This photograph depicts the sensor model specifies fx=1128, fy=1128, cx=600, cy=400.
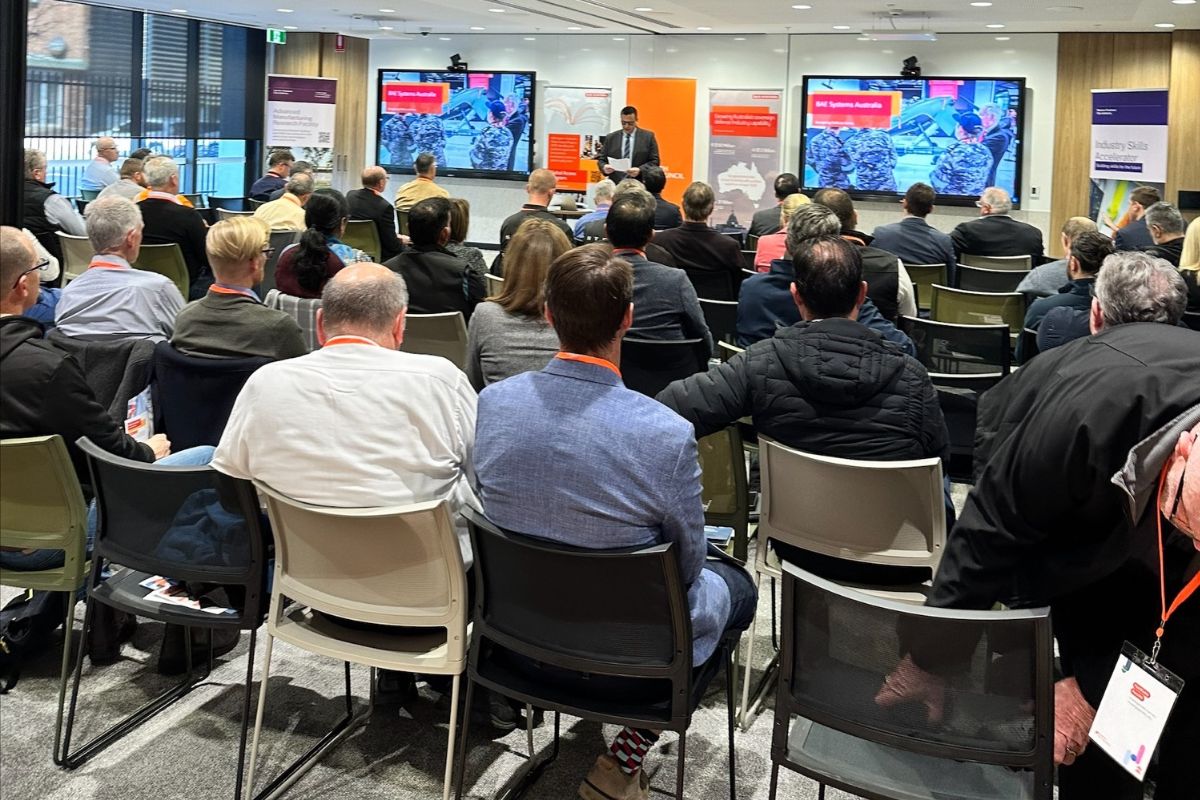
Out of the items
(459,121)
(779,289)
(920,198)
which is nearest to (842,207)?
(779,289)

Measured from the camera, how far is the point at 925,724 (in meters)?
2.02

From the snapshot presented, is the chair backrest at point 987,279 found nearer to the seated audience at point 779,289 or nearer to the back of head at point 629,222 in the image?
the seated audience at point 779,289

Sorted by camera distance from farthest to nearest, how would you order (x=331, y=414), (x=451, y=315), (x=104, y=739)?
1. (x=451, y=315)
2. (x=104, y=739)
3. (x=331, y=414)

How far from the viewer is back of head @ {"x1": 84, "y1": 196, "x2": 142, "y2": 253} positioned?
404 cm

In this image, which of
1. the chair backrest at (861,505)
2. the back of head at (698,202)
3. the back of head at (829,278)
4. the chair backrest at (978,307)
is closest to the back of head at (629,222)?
the back of head at (698,202)

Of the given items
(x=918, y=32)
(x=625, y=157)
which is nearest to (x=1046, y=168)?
(x=918, y=32)

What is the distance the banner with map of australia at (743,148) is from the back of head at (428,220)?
30.0ft

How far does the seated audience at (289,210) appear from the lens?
26.0ft

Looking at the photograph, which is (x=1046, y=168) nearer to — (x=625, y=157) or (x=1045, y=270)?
(x=625, y=157)

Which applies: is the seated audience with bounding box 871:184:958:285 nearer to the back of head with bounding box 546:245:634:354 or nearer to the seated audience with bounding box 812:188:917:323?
the seated audience with bounding box 812:188:917:323

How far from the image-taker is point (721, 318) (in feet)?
18.3

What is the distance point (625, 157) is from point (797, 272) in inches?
392

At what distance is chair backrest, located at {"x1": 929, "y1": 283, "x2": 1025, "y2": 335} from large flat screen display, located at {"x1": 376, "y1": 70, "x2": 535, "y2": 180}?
981 cm

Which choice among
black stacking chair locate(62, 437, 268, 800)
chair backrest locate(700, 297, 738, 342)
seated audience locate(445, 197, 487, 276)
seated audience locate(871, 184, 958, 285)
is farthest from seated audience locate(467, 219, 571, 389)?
seated audience locate(871, 184, 958, 285)
